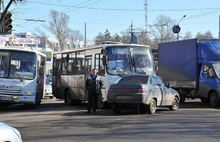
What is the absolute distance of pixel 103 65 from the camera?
15.9 m

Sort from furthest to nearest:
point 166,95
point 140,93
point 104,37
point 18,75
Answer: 1. point 104,37
2. point 18,75
3. point 166,95
4. point 140,93

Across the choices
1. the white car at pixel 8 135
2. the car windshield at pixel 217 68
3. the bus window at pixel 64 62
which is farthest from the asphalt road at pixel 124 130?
the bus window at pixel 64 62

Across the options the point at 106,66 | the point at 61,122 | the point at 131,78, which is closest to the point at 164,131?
the point at 61,122

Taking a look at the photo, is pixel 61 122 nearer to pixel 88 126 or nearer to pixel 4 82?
pixel 88 126

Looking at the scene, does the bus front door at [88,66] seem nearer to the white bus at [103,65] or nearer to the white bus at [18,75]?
the white bus at [103,65]

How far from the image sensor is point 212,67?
17.2 metres

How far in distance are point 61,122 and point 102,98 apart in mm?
4708

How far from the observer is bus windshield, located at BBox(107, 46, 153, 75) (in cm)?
1584

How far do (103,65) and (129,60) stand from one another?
125 cm

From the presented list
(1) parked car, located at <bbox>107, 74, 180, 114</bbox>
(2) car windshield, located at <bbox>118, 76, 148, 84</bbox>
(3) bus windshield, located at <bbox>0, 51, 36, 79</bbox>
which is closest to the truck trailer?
(1) parked car, located at <bbox>107, 74, 180, 114</bbox>

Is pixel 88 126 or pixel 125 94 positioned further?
pixel 125 94

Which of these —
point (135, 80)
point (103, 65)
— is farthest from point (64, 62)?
point (135, 80)

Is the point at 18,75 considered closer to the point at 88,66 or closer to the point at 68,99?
the point at 88,66

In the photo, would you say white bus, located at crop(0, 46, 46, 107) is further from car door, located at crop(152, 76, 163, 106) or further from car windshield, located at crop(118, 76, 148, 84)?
car door, located at crop(152, 76, 163, 106)
